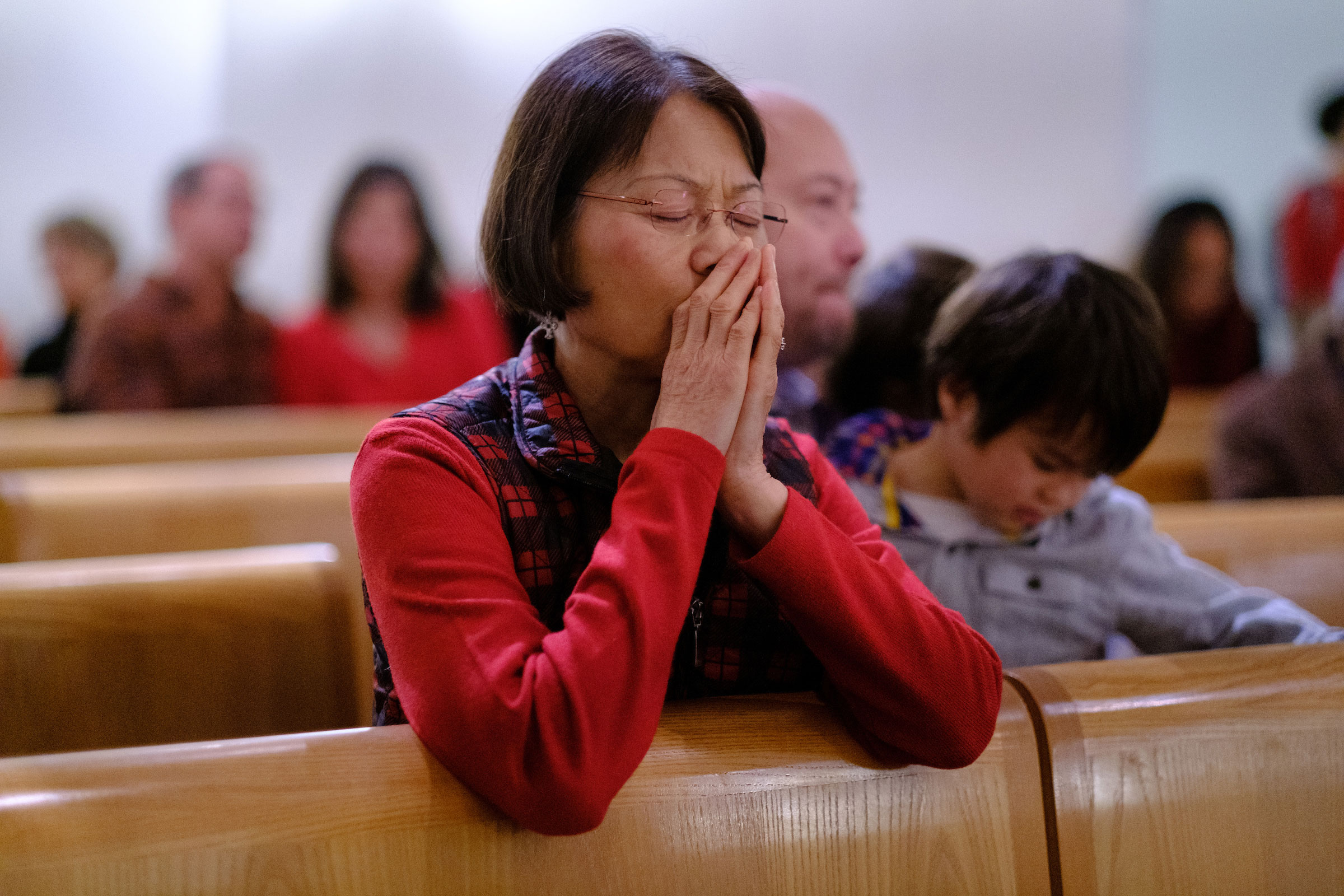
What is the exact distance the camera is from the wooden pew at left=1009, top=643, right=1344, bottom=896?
0.95m

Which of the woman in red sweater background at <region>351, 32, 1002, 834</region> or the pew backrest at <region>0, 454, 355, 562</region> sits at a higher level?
the woman in red sweater background at <region>351, 32, 1002, 834</region>

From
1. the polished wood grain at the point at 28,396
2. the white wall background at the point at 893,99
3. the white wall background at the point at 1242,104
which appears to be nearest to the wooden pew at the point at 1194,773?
the polished wood grain at the point at 28,396

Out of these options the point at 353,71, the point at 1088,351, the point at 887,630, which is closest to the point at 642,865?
the point at 887,630

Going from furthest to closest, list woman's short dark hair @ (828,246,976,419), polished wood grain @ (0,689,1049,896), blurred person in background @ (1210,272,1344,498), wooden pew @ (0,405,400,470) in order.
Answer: wooden pew @ (0,405,400,470), blurred person in background @ (1210,272,1344,498), woman's short dark hair @ (828,246,976,419), polished wood grain @ (0,689,1049,896)

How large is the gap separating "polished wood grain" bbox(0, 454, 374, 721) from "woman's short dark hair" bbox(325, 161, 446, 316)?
1.54 metres

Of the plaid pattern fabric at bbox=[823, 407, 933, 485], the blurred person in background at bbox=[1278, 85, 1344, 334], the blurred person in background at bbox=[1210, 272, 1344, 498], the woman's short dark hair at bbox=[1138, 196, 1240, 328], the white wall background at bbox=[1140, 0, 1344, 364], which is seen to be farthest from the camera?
the white wall background at bbox=[1140, 0, 1344, 364]

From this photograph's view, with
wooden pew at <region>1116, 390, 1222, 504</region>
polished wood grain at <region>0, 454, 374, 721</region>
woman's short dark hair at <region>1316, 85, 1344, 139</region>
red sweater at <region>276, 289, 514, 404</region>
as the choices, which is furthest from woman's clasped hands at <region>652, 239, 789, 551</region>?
woman's short dark hair at <region>1316, 85, 1344, 139</region>

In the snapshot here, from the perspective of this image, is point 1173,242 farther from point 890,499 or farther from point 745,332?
point 745,332

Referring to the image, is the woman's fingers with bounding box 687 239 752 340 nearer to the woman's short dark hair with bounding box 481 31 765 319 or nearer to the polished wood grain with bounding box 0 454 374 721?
the woman's short dark hair with bounding box 481 31 765 319

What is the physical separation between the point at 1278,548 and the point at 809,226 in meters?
0.88

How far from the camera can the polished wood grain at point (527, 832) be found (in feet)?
2.31

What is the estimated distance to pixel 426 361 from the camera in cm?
342

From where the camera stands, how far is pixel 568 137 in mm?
913

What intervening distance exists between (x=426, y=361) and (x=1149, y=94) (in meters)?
4.24
